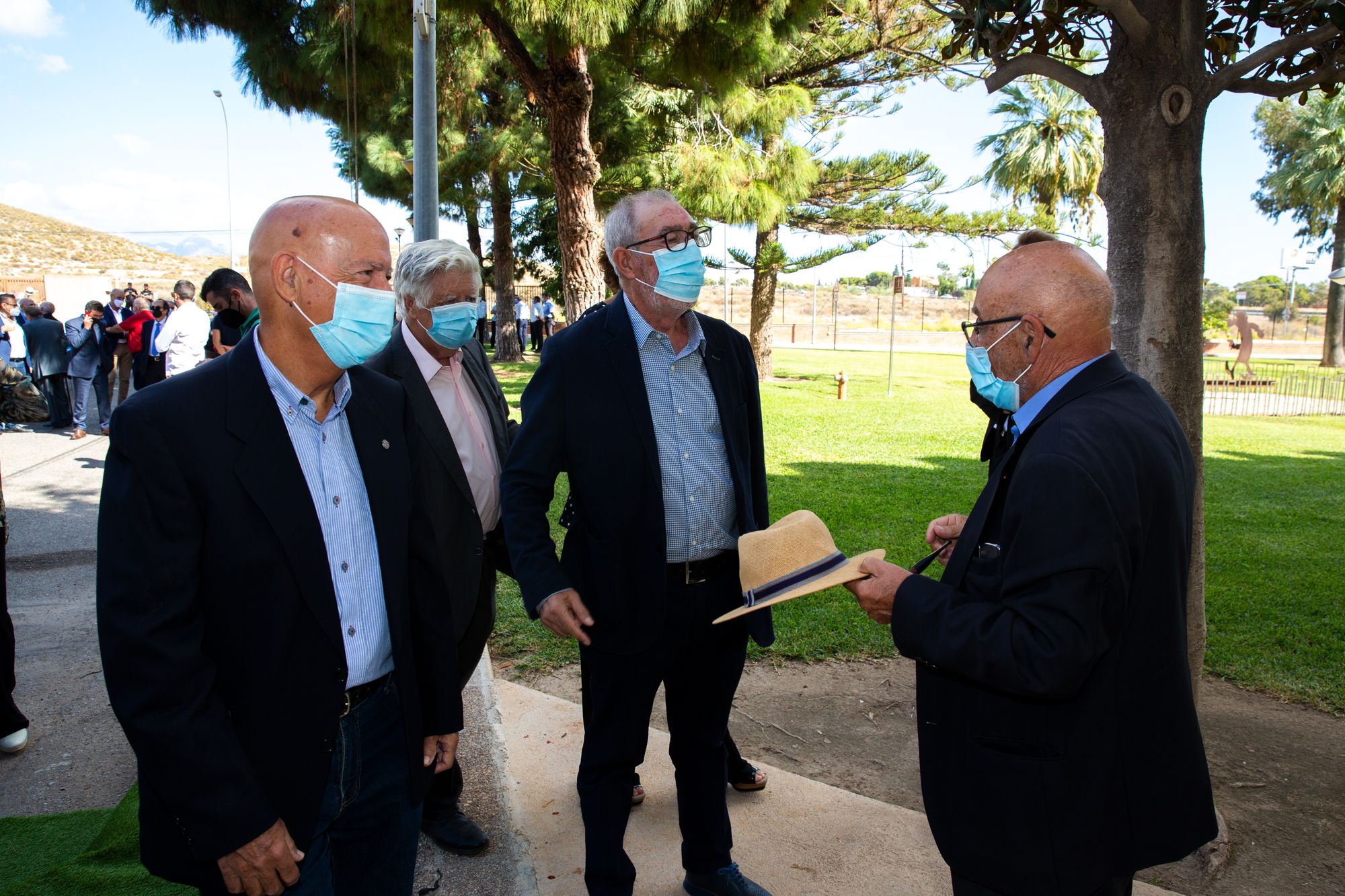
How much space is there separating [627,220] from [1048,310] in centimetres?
143

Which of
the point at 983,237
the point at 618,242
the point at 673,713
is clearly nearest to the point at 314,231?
the point at 618,242

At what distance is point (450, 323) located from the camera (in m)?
3.02

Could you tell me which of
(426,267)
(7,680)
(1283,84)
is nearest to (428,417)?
(426,267)

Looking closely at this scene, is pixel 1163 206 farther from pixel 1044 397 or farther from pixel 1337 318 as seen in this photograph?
pixel 1337 318

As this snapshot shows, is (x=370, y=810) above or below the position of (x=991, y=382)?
below

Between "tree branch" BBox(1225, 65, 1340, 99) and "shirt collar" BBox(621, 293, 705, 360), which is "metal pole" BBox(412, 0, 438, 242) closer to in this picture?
"shirt collar" BBox(621, 293, 705, 360)

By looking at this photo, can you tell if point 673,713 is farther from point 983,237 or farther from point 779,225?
point 983,237

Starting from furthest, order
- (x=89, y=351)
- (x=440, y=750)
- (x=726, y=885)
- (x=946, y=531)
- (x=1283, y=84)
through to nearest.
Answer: (x=89, y=351), (x=1283, y=84), (x=726, y=885), (x=946, y=531), (x=440, y=750)

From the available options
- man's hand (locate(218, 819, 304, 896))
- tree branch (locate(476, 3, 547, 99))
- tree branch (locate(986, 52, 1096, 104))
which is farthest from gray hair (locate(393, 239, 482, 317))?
tree branch (locate(476, 3, 547, 99))

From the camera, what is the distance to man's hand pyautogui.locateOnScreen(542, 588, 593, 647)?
2.53m

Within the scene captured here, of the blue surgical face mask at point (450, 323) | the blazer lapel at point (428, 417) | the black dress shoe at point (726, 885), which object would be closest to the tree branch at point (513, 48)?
the blue surgical face mask at point (450, 323)

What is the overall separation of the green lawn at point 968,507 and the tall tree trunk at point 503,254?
221 inches

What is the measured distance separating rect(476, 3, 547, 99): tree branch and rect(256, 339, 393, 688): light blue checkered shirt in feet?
20.5

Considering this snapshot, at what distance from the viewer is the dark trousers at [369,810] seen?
1.84 meters
